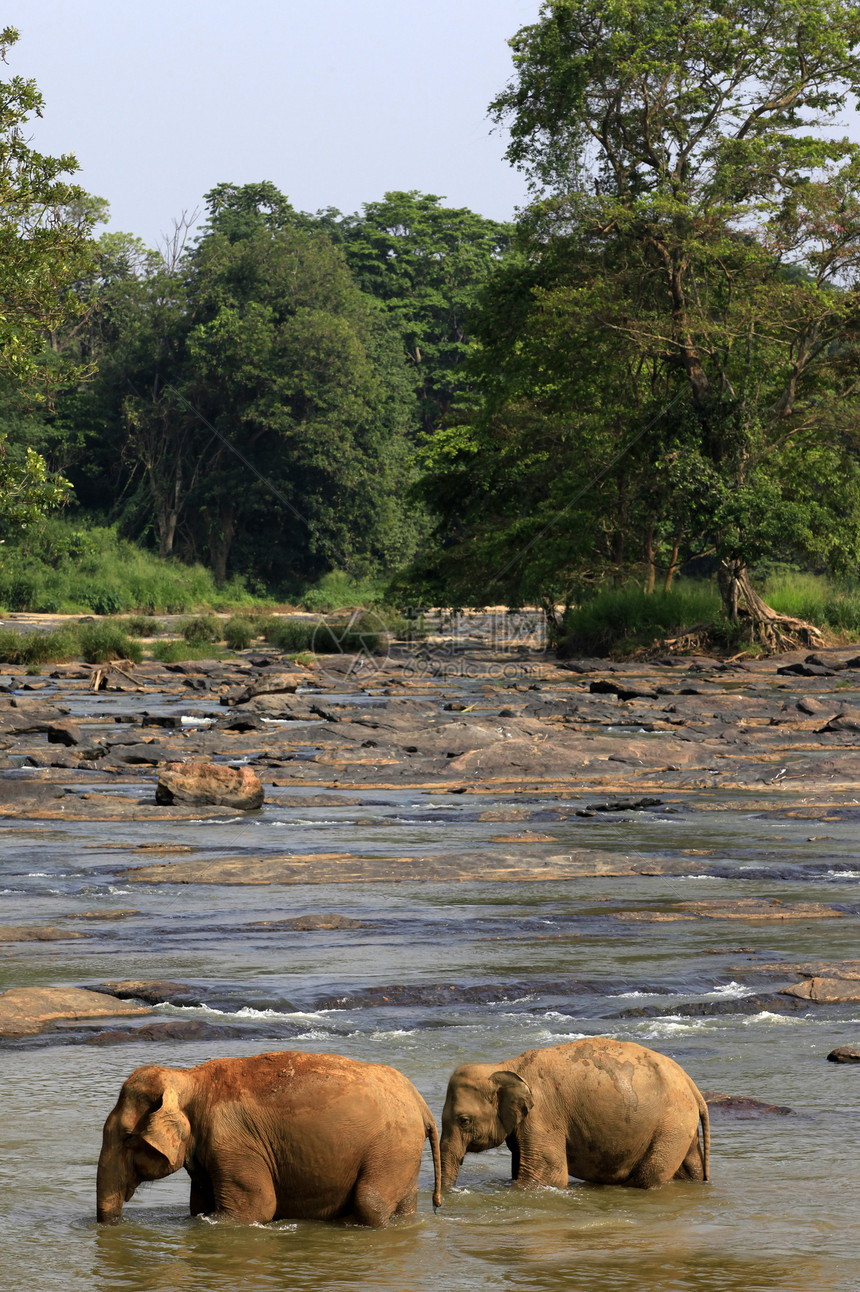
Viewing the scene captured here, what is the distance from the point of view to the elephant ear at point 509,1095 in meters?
4.81

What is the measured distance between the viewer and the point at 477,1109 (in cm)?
480

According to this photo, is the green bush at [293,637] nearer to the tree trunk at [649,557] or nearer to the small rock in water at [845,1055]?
the tree trunk at [649,557]

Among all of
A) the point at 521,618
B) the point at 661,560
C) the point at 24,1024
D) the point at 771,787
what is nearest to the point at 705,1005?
the point at 24,1024

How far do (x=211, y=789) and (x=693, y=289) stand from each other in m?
26.0

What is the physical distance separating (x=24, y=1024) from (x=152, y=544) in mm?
72534

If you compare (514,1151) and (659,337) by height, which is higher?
(659,337)

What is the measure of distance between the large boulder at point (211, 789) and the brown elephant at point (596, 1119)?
10.2m

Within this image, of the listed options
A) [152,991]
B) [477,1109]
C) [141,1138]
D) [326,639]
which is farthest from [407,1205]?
[326,639]

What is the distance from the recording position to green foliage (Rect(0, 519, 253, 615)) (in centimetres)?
6268

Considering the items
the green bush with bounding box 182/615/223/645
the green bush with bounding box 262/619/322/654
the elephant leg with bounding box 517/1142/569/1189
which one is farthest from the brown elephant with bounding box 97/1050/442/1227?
the green bush with bounding box 182/615/223/645

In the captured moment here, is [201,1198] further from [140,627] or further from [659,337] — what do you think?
[140,627]

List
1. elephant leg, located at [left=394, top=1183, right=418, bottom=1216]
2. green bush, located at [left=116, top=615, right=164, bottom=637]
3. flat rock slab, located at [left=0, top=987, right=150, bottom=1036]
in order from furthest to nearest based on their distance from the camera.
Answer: green bush, located at [left=116, top=615, right=164, bottom=637]
flat rock slab, located at [left=0, top=987, right=150, bottom=1036]
elephant leg, located at [left=394, top=1183, right=418, bottom=1216]

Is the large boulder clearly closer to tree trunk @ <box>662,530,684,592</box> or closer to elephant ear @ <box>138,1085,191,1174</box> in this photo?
elephant ear @ <box>138,1085,191,1174</box>

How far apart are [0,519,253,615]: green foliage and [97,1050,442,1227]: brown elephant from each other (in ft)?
190
